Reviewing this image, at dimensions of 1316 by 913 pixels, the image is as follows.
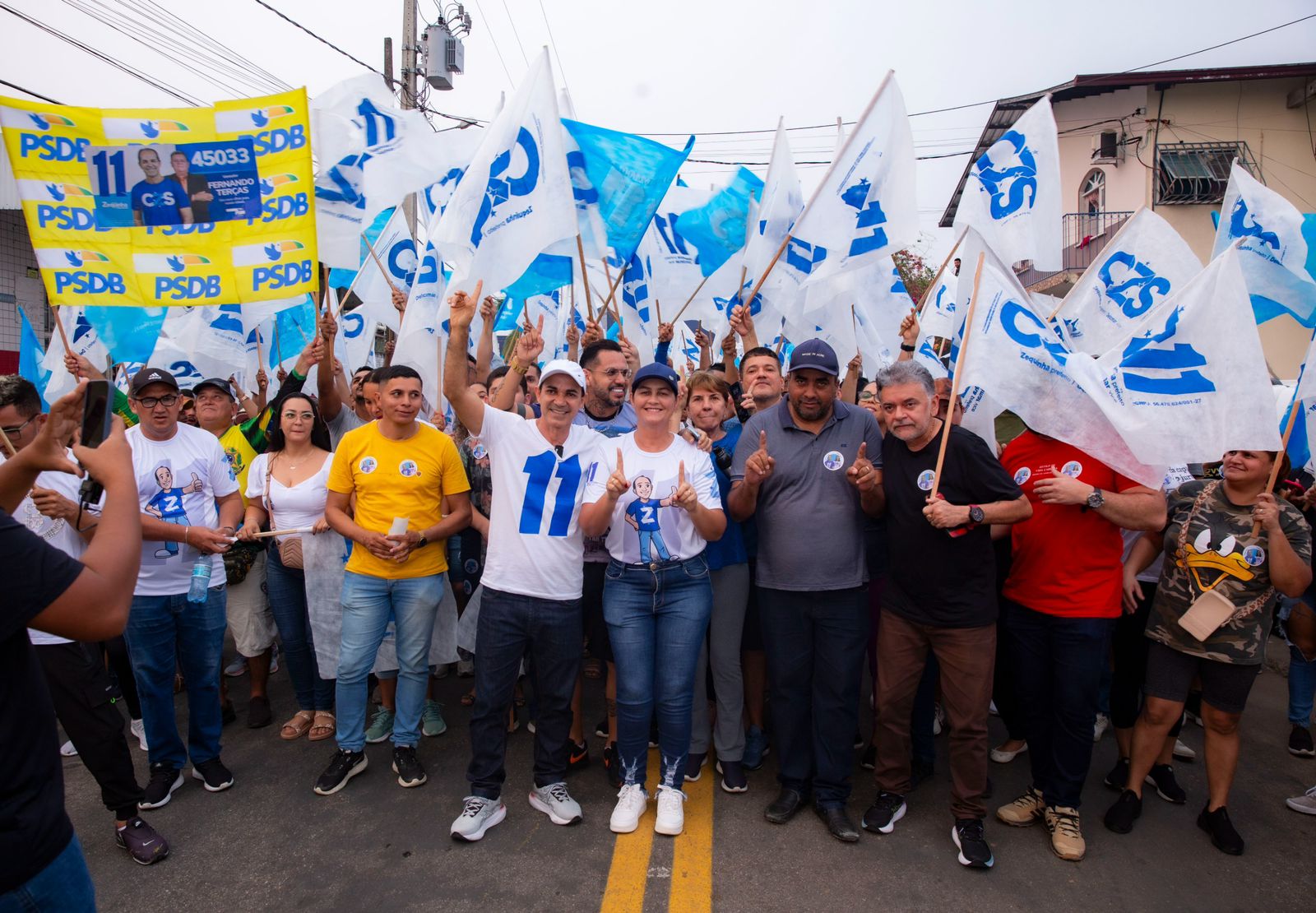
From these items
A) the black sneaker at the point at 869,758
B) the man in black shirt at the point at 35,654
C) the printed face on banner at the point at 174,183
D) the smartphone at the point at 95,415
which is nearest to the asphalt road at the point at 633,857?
the black sneaker at the point at 869,758

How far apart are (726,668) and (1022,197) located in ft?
12.5

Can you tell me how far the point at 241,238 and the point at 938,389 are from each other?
4818 millimetres

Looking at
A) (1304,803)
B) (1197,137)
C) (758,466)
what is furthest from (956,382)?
(1197,137)

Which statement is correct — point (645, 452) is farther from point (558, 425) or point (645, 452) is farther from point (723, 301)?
point (723, 301)

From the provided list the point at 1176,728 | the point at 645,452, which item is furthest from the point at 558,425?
the point at 1176,728

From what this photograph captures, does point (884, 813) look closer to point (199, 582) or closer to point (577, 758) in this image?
point (577, 758)

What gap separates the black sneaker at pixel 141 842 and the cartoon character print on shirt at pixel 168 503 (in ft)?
4.30

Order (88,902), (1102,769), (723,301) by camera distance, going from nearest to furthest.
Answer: (88,902), (1102,769), (723,301)

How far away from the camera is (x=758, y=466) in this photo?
3.75 metres

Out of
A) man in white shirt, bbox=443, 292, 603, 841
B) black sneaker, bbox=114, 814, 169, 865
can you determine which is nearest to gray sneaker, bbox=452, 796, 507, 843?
man in white shirt, bbox=443, 292, 603, 841

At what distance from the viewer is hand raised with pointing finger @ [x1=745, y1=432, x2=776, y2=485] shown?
148 inches

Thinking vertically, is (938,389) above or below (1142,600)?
above

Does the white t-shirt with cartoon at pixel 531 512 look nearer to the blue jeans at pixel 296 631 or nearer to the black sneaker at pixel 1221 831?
the blue jeans at pixel 296 631

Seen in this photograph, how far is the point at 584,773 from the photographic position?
432 centimetres
